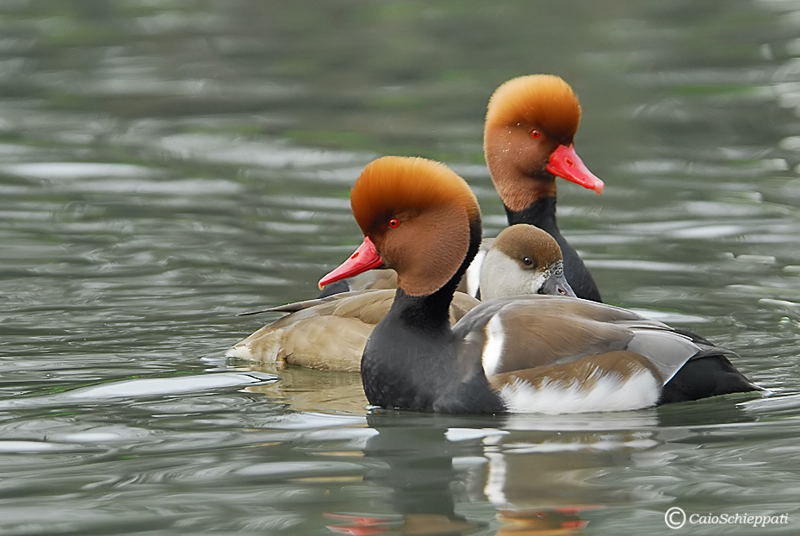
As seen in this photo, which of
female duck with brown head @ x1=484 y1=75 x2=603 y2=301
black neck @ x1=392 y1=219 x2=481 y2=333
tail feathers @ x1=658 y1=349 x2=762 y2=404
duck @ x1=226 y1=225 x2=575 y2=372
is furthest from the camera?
female duck with brown head @ x1=484 y1=75 x2=603 y2=301

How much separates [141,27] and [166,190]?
9293 mm

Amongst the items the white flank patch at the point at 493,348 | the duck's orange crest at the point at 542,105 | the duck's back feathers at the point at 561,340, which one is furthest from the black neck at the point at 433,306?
the duck's orange crest at the point at 542,105

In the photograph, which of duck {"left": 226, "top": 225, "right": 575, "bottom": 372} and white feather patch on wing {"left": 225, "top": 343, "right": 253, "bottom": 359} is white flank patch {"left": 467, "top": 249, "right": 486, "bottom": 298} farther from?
white feather patch on wing {"left": 225, "top": 343, "right": 253, "bottom": 359}

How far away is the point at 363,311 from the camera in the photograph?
7.28m

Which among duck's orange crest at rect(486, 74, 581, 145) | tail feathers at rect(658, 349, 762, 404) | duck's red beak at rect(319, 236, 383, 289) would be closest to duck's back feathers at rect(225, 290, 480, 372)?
duck's red beak at rect(319, 236, 383, 289)

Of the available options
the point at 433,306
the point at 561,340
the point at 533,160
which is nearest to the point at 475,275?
the point at 533,160

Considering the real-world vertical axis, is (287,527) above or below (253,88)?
below

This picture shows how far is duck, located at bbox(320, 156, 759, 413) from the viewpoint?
605cm

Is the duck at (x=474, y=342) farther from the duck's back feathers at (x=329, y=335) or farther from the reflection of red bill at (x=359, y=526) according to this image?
the reflection of red bill at (x=359, y=526)

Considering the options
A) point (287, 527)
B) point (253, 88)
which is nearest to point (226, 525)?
point (287, 527)

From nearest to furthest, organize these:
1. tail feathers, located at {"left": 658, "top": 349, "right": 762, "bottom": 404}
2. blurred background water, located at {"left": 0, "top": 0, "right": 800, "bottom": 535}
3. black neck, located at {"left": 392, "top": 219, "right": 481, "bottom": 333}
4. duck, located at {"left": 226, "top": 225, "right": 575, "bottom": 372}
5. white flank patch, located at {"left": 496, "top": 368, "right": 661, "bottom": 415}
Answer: blurred background water, located at {"left": 0, "top": 0, "right": 800, "bottom": 535} < white flank patch, located at {"left": 496, "top": 368, "right": 661, "bottom": 415} < tail feathers, located at {"left": 658, "top": 349, "right": 762, "bottom": 404} < black neck, located at {"left": 392, "top": 219, "right": 481, "bottom": 333} < duck, located at {"left": 226, "top": 225, "right": 575, "bottom": 372}

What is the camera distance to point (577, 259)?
800cm

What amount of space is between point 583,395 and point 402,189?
1.20m

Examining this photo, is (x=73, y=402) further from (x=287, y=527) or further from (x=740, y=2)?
(x=740, y=2)
